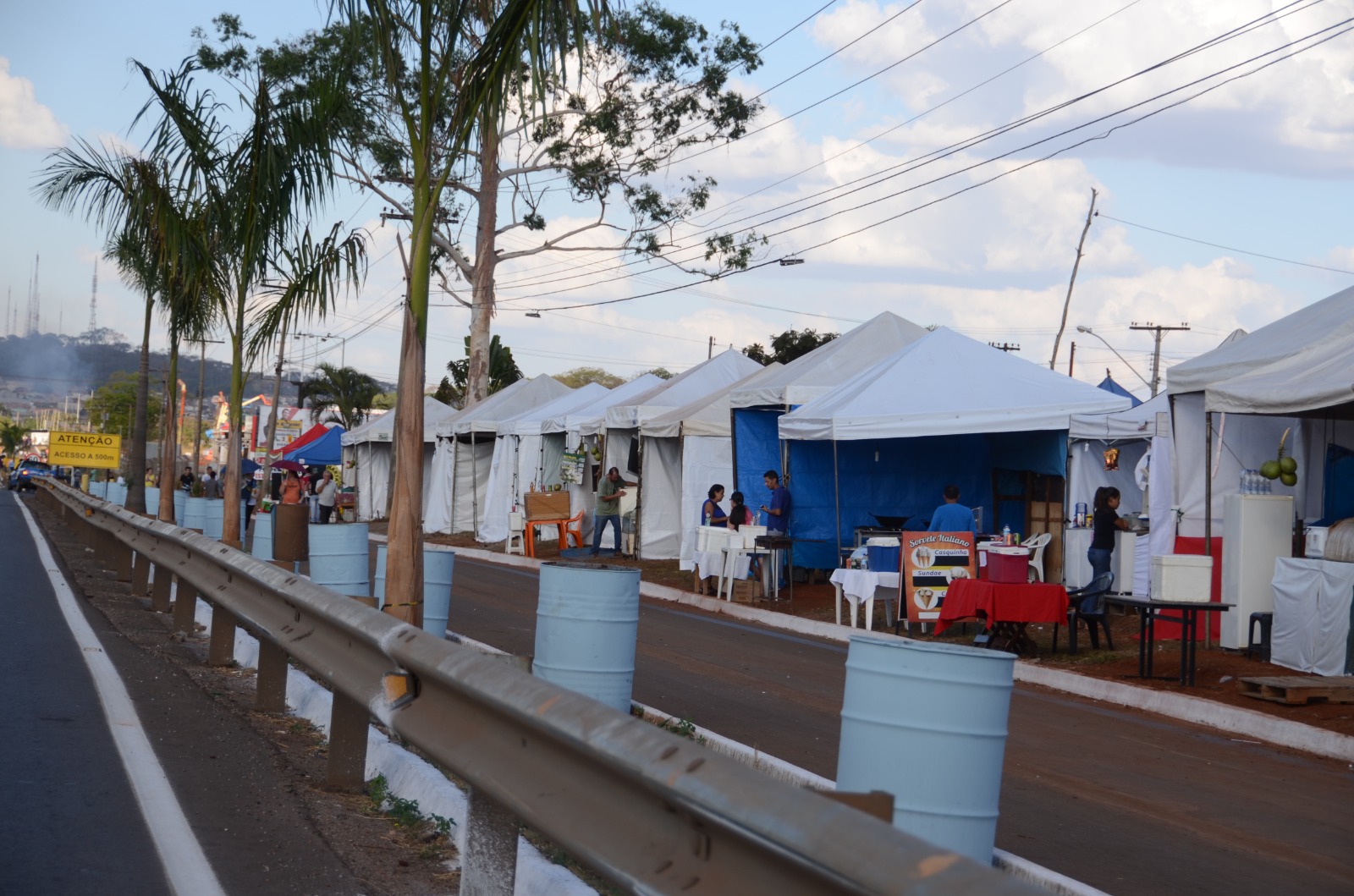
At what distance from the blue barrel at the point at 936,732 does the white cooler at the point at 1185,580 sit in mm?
8514

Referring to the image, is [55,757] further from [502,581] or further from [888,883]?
[502,581]

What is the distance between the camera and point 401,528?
7582 millimetres

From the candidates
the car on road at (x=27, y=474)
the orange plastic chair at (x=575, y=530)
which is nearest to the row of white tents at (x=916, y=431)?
the orange plastic chair at (x=575, y=530)

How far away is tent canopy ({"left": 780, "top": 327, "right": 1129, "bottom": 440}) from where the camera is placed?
18891 mm

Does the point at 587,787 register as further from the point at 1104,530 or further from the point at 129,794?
the point at 1104,530

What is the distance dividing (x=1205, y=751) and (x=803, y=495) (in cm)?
1269

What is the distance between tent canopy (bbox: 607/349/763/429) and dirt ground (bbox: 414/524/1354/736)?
22.8 feet

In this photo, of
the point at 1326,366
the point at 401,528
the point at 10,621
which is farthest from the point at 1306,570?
the point at 10,621

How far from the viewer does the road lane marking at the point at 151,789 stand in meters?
4.89

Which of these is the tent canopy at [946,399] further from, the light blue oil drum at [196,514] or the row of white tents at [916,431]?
the light blue oil drum at [196,514]

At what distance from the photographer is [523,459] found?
33.8m

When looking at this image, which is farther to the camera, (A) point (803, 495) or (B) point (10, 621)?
(A) point (803, 495)

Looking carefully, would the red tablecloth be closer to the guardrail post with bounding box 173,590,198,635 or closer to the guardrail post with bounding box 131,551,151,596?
the guardrail post with bounding box 173,590,198,635

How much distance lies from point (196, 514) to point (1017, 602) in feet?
37.6
